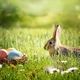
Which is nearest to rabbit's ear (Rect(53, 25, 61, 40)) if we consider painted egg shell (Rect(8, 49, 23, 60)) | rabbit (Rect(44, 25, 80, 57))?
rabbit (Rect(44, 25, 80, 57))

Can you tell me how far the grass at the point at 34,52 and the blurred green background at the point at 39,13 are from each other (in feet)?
0.12

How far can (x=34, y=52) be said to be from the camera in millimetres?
1812

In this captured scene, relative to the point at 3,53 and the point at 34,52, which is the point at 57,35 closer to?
the point at 34,52

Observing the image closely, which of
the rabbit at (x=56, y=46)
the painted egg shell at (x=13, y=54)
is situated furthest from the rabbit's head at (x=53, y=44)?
the painted egg shell at (x=13, y=54)

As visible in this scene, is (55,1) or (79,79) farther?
(55,1)

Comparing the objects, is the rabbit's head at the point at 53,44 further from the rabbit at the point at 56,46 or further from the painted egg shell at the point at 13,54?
the painted egg shell at the point at 13,54

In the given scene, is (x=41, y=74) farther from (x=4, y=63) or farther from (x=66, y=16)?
(x=66, y=16)

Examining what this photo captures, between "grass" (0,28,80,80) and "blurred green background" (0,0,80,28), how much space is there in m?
0.04

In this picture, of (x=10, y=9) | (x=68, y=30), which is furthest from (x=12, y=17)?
(x=68, y=30)

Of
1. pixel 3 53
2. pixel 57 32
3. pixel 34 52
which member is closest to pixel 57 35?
pixel 57 32

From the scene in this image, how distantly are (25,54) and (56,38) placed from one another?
17cm

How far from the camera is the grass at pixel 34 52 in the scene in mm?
1738

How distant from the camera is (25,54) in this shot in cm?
179

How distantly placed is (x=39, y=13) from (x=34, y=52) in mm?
211
